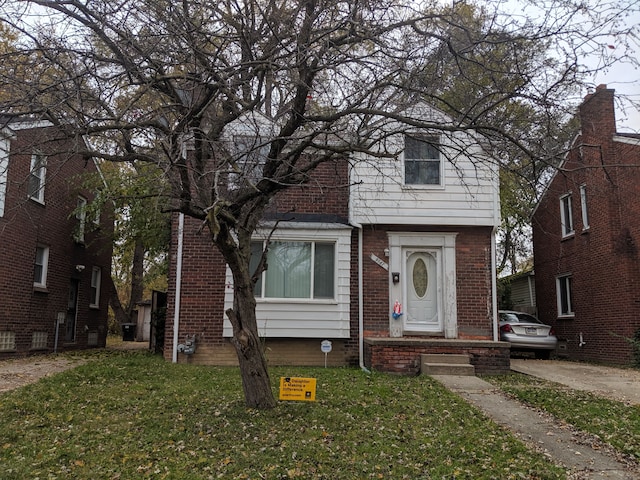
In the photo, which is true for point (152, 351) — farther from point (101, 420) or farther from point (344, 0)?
point (344, 0)

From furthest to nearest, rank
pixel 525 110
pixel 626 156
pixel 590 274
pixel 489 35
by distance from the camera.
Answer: pixel 590 274, pixel 626 156, pixel 525 110, pixel 489 35

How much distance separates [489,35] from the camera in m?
5.95

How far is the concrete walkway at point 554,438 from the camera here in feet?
15.5

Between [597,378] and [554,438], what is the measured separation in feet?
17.6

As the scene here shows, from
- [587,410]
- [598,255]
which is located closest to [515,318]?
[598,255]

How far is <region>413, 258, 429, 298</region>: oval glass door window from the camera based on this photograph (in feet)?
37.9

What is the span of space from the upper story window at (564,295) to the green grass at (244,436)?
33.4ft

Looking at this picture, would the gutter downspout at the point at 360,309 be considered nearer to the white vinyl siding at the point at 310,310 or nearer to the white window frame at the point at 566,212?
the white vinyl siding at the point at 310,310

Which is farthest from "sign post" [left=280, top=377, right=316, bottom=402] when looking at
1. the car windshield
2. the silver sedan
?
the car windshield

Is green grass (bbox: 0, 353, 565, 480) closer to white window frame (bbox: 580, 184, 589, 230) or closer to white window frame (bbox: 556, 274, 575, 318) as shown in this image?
white window frame (bbox: 580, 184, 589, 230)

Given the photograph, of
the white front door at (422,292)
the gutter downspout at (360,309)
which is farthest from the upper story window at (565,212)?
the gutter downspout at (360,309)

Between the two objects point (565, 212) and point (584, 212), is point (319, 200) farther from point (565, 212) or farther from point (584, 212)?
point (565, 212)

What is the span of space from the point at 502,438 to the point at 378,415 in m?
1.50

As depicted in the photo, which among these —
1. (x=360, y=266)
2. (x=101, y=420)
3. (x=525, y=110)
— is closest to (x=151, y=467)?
(x=101, y=420)
